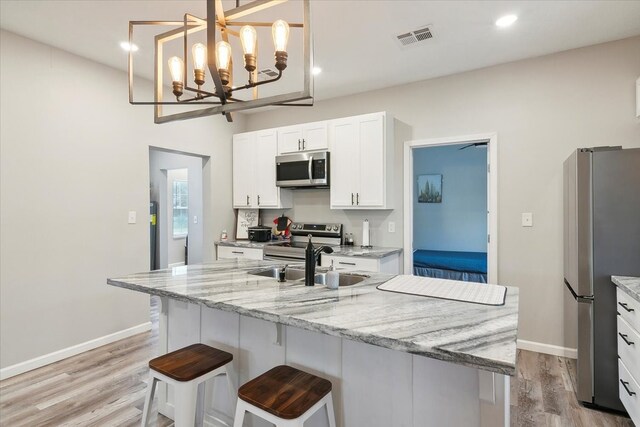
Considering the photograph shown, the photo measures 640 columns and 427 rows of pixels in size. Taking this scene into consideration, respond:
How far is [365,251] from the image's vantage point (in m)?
3.60

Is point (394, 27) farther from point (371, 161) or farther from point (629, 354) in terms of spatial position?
point (629, 354)

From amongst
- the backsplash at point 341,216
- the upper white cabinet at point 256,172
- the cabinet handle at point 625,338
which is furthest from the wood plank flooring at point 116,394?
the upper white cabinet at point 256,172

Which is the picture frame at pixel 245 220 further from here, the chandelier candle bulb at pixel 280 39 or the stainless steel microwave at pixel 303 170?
the chandelier candle bulb at pixel 280 39

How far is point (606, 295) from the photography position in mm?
2230

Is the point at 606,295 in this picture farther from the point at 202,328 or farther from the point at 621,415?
the point at 202,328

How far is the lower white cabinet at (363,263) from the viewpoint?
3334 mm

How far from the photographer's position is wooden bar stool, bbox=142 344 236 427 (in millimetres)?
1529

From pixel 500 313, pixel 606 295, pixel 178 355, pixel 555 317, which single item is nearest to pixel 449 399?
pixel 500 313

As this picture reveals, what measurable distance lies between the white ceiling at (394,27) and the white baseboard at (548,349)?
267cm

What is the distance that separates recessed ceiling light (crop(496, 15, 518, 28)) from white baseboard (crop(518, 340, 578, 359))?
275 cm

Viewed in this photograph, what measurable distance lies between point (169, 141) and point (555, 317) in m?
4.43

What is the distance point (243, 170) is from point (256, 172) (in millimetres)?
250

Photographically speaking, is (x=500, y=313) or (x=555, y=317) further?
(x=555, y=317)

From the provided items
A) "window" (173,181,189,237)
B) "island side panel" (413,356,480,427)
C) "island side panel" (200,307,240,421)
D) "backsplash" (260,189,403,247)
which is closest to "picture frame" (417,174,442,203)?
"backsplash" (260,189,403,247)
